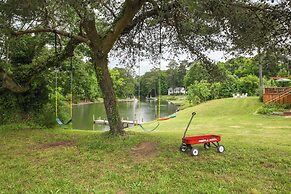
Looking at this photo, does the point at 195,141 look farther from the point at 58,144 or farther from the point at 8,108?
the point at 8,108

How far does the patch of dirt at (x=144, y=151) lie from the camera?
5652 mm

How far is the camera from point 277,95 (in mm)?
18844

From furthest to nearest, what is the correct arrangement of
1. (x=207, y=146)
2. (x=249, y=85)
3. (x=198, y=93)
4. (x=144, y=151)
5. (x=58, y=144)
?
(x=249, y=85) → (x=198, y=93) → (x=58, y=144) → (x=207, y=146) → (x=144, y=151)

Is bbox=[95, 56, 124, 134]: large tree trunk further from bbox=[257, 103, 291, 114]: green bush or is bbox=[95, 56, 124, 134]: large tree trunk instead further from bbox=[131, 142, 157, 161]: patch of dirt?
bbox=[257, 103, 291, 114]: green bush

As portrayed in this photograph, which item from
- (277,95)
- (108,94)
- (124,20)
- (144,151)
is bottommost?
(144,151)

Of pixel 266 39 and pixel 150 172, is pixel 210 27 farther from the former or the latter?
pixel 150 172

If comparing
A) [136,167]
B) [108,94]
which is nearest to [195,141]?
[136,167]

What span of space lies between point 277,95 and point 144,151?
15.9 meters

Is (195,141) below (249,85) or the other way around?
below

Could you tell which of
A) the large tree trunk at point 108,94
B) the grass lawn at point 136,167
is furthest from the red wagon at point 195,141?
the large tree trunk at point 108,94

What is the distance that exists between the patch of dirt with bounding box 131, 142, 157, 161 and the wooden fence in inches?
566

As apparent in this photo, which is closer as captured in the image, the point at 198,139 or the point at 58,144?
the point at 198,139

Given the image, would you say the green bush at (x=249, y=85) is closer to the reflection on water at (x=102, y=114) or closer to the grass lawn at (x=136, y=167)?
the reflection on water at (x=102, y=114)

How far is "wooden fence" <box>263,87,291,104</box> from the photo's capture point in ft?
57.9
